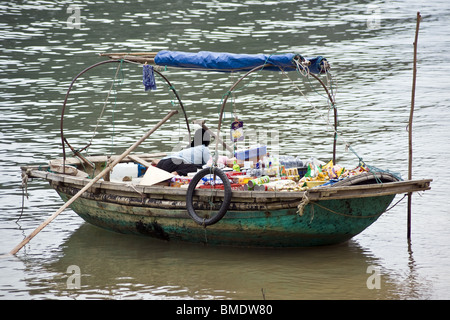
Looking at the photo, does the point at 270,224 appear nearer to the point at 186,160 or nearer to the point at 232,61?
the point at 186,160

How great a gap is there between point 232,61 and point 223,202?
1.66 metres

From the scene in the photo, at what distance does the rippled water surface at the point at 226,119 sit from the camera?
8.52m

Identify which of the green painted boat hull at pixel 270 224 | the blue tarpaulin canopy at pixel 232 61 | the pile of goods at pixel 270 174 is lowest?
the green painted boat hull at pixel 270 224

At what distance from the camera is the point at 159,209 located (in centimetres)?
923

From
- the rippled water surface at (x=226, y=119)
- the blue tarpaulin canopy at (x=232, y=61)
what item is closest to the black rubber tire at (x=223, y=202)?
the rippled water surface at (x=226, y=119)

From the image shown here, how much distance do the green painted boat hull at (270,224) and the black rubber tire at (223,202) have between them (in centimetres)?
19

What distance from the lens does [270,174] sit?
950 cm

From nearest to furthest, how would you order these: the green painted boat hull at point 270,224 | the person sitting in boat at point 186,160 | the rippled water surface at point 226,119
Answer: the rippled water surface at point 226,119 < the green painted boat hull at point 270,224 < the person sitting in boat at point 186,160

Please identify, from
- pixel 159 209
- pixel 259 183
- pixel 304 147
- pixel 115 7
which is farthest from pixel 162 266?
pixel 115 7

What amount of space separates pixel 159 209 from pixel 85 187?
3.33 ft

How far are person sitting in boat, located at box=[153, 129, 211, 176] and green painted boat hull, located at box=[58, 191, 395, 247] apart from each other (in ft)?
2.41

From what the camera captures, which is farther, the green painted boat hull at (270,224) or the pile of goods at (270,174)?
the pile of goods at (270,174)

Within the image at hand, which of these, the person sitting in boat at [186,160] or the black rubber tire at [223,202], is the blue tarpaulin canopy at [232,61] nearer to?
the person sitting in boat at [186,160]

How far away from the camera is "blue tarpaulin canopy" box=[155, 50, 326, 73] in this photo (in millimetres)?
8852
